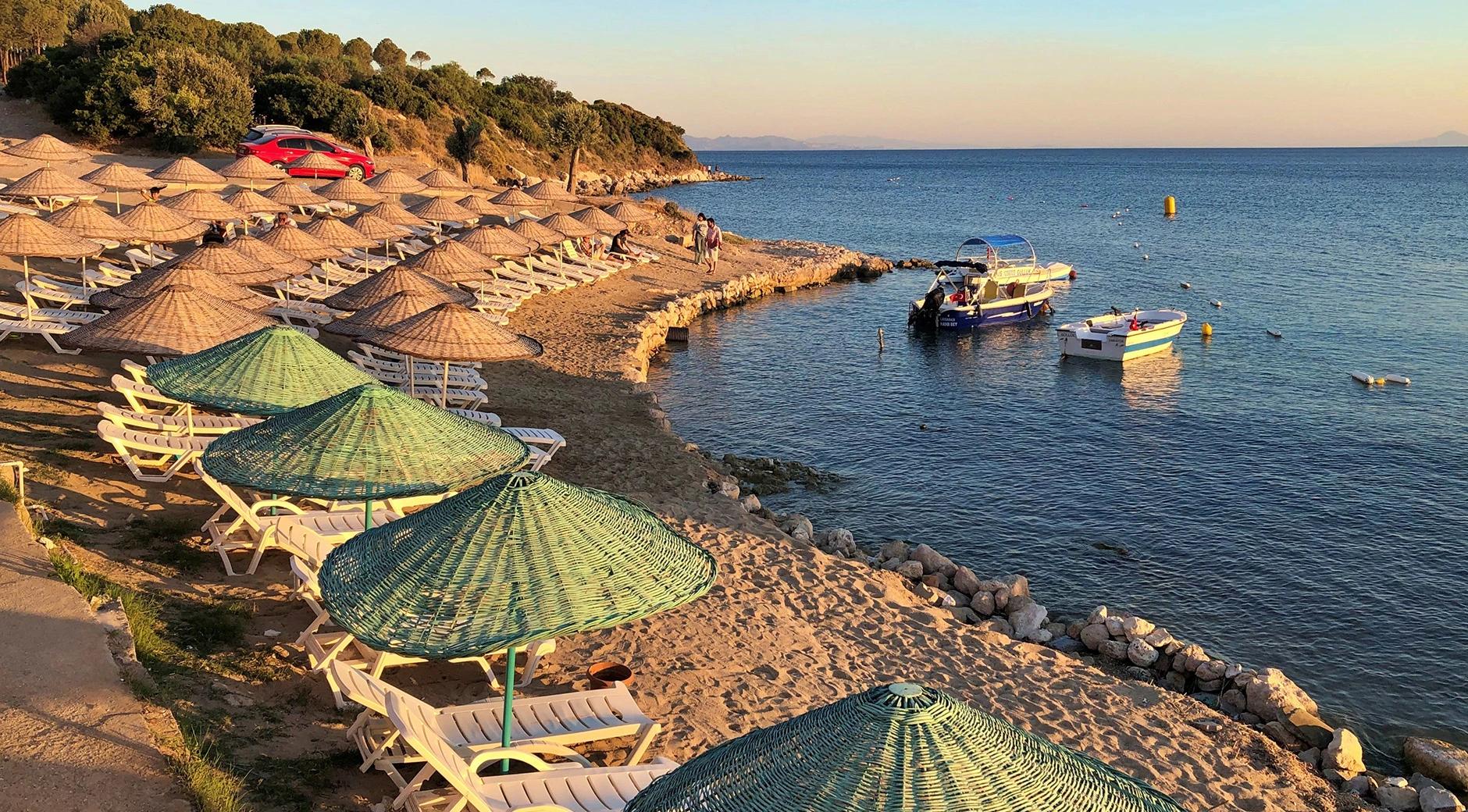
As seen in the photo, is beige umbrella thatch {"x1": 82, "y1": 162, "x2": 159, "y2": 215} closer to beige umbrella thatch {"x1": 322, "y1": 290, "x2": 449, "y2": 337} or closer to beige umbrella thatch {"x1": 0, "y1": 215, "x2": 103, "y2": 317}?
beige umbrella thatch {"x1": 0, "y1": 215, "x2": 103, "y2": 317}

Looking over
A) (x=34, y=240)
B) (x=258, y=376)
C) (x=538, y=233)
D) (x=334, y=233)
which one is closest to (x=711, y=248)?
(x=538, y=233)

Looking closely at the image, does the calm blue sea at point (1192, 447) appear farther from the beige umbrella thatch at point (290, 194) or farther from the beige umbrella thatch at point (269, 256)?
the beige umbrella thatch at point (290, 194)

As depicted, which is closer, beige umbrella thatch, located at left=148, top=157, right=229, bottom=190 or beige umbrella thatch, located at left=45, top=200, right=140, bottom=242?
beige umbrella thatch, located at left=45, top=200, right=140, bottom=242

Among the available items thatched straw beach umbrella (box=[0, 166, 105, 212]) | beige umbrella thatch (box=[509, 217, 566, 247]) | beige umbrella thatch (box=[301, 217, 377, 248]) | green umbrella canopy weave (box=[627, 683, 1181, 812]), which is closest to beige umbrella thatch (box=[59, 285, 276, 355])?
beige umbrella thatch (box=[301, 217, 377, 248])

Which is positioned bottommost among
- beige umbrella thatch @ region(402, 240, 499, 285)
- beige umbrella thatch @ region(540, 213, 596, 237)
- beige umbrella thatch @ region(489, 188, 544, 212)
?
beige umbrella thatch @ region(402, 240, 499, 285)

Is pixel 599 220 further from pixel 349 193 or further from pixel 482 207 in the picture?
pixel 349 193

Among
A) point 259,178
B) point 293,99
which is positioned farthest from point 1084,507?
point 293,99

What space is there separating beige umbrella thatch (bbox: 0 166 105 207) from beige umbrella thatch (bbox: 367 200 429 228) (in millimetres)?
5409

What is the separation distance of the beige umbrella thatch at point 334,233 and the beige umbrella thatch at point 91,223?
347 cm

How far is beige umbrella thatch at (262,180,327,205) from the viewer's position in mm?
24094

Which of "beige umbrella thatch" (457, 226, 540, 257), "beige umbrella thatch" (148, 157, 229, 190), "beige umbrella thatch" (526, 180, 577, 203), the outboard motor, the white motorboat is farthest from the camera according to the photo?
the outboard motor

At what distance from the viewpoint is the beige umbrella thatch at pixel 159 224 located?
18.0 metres

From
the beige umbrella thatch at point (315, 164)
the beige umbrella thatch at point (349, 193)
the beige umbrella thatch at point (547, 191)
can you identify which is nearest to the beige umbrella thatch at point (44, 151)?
the beige umbrella thatch at point (349, 193)

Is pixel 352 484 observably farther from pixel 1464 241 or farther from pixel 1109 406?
pixel 1464 241
